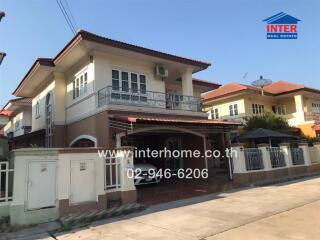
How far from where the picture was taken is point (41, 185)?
8.05 m

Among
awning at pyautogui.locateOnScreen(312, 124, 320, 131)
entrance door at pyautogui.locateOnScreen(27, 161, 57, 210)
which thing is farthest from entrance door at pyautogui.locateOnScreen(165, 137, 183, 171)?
awning at pyautogui.locateOnScreen(312, 124, 320, 131)

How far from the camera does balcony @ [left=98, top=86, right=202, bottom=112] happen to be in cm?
1379

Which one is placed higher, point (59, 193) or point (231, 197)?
point (59, 193)

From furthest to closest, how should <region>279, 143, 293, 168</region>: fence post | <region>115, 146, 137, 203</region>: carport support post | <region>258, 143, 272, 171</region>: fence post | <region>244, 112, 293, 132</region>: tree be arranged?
<region>244, 112, 293, 132</region>: tree, <region>279, 143, 293, 168</region>: fence post, <region>258, 143, 272, 171</region>: fence post, <region>115, 146, 137, 203</region>: carport support post

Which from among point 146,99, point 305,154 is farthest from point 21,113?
point 305,154

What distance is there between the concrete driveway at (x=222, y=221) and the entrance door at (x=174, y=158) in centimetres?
751

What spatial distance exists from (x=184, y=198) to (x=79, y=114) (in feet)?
23.8

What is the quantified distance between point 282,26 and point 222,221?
481 inches

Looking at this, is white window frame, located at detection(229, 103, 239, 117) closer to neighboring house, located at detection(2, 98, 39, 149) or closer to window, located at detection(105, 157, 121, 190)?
neighboring house, located at detection(2, 98, 39, 149)

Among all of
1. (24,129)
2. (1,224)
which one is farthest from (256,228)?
(24,129)

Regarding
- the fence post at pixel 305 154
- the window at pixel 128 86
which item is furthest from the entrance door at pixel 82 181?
the fence post at pixel 305 154

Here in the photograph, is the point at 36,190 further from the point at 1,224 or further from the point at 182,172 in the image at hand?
the point at 182,172

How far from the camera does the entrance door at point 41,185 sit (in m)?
7.89

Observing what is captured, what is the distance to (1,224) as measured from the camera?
7492 mm
